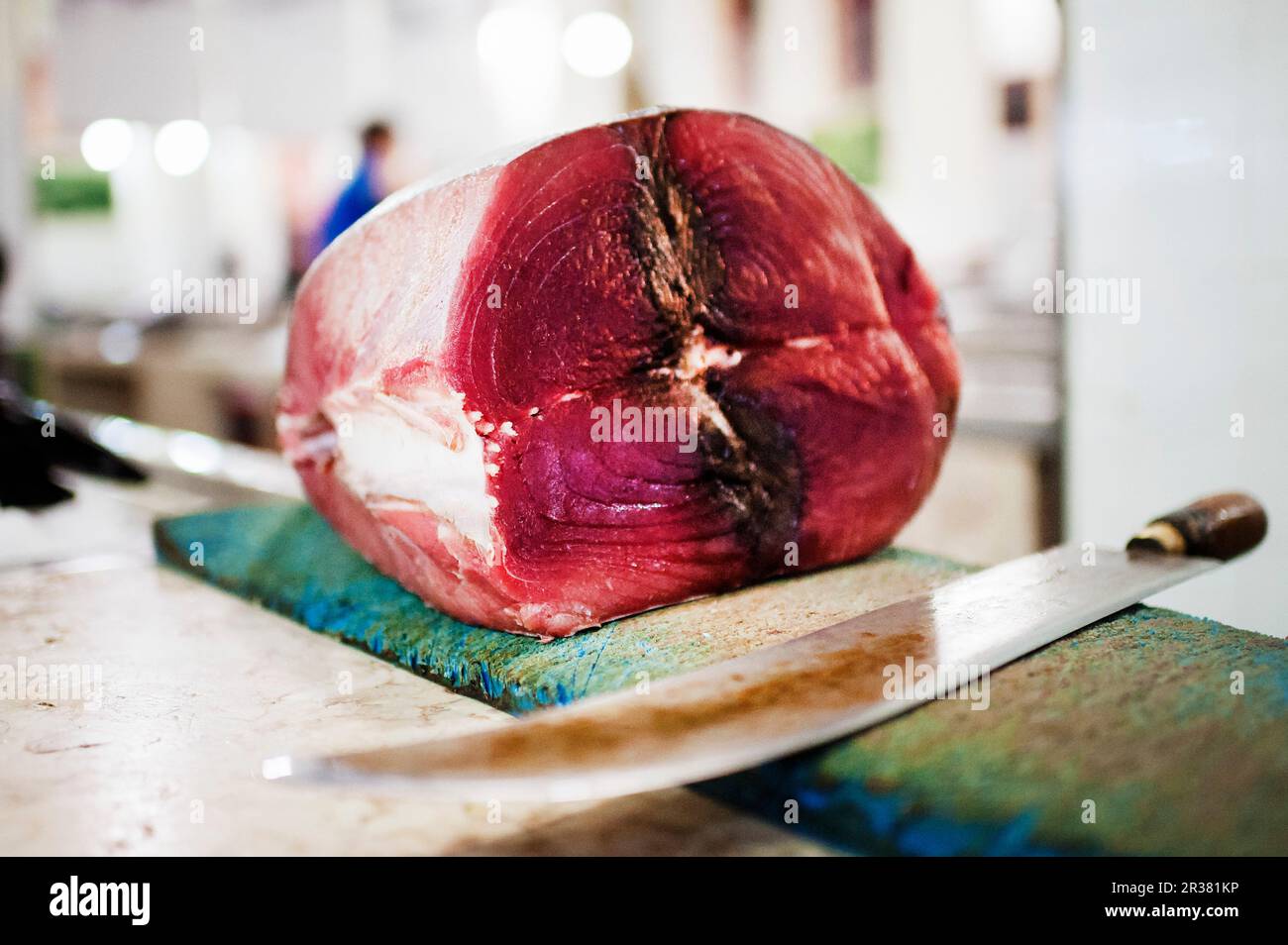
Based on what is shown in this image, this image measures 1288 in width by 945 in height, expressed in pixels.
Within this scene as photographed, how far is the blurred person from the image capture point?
5594 mm

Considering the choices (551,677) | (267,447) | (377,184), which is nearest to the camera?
(551,677)

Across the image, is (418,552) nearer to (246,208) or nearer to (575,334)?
(575,334)

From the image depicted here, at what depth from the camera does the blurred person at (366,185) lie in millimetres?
5594

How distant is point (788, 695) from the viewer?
0.92 metres

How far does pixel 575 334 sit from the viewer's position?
3.98 ft

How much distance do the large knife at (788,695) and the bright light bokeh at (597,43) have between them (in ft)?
24.3
